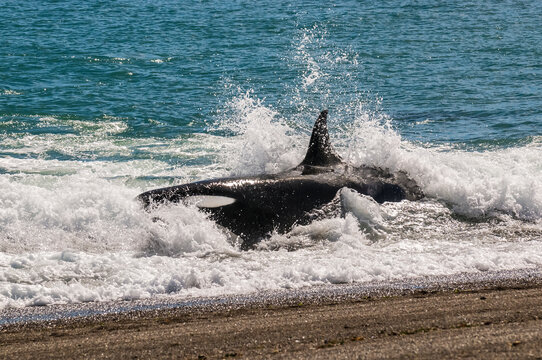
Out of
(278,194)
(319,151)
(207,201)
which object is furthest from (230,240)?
(319,151)

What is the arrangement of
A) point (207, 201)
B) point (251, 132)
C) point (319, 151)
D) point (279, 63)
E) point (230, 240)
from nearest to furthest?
point (230, 240)
point (207, 201)
point (319, 151)
point (251, 132)
point (279, 63)

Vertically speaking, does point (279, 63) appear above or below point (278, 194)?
→ above

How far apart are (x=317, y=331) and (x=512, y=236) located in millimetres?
6373

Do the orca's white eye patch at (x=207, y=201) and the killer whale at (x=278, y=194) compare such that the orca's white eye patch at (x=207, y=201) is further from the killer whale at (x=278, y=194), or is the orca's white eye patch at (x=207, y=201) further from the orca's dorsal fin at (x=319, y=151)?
the orca's dorsal fin at (x=319, y=151)

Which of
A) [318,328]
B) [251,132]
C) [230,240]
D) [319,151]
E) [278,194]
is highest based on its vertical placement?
[319,151]

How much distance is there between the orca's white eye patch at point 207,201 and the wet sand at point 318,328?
10.2 ft

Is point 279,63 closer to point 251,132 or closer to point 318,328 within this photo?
point 251,132

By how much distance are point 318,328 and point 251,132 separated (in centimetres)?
953

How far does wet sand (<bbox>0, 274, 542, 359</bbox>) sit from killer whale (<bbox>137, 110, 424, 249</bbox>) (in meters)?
3.04

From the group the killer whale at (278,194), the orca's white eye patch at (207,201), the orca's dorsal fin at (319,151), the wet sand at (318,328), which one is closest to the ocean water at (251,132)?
the orca's white eye patch at (207,201)

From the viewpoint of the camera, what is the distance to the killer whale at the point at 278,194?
40.9 ft

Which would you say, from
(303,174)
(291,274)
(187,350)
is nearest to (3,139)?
(303,174)

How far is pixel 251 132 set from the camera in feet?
55.6

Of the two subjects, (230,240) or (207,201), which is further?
(207,201)
